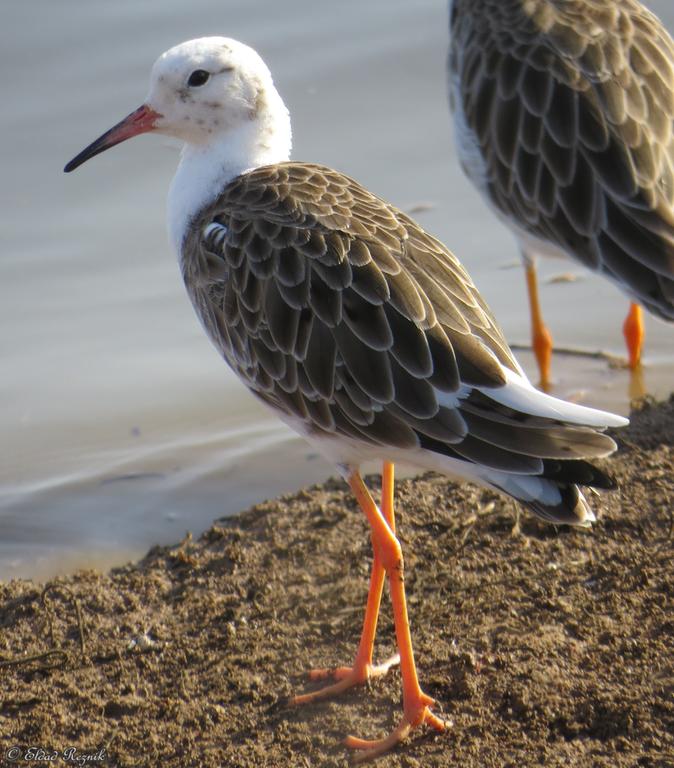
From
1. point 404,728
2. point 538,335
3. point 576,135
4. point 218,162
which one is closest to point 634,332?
point 538,335

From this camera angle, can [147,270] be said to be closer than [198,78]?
No

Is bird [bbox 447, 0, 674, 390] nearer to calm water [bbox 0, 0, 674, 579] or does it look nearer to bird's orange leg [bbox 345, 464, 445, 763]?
calm water [bbox 0, 0, 674, 579]

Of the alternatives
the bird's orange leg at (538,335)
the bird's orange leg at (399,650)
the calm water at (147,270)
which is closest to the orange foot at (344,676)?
the bird's orange leg at (399,650)

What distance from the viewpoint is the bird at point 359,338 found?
4953 mm

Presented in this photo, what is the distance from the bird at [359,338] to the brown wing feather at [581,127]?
1619mm

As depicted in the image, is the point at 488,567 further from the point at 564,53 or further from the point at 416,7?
the point at 416,7

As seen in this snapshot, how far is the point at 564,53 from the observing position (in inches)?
301

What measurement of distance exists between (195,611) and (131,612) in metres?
0.29

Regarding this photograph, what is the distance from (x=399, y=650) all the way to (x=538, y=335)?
330 centimetres

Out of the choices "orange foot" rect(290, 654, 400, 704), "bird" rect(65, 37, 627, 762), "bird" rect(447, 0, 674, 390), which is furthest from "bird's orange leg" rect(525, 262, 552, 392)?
"orange foot" rect(290, 654, 400, 704)

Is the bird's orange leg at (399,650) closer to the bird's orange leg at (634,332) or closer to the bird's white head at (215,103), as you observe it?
the bird's white head at (215,103)

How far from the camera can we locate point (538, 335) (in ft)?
27.3

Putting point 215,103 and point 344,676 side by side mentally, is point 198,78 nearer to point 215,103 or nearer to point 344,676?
point 215,103

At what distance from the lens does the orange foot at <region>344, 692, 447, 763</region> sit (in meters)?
5.23
